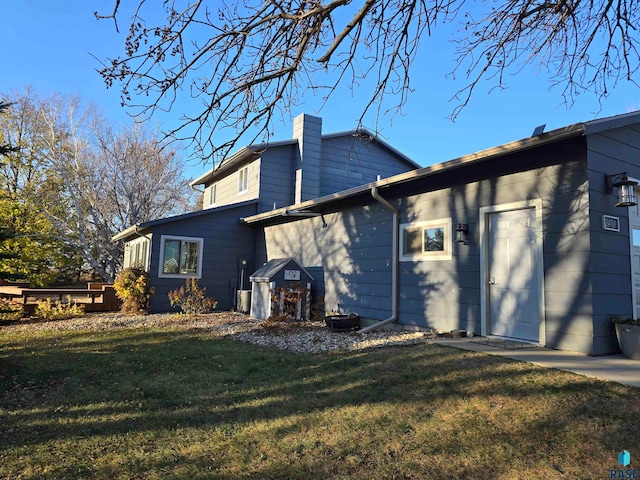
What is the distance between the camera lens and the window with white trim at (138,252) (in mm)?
12525

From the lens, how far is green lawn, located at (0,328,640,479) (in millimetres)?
2770

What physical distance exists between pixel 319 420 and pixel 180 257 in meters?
9.51

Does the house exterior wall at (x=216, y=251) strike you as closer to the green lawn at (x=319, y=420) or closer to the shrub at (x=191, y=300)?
the shrub at (x=191, y=300)

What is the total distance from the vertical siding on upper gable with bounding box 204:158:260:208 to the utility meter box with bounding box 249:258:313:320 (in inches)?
174

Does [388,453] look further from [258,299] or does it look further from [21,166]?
[21,166]

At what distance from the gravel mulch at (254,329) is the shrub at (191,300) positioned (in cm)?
36

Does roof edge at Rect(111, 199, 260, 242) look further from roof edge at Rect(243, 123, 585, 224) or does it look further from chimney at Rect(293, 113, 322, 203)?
Answer: roof edge at Rect(243, 123, 585, 224)

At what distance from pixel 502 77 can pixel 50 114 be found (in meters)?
19.7

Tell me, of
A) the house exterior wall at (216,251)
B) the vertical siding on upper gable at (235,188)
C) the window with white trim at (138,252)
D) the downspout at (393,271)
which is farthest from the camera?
the vertical siding on upper gable at (235,188)

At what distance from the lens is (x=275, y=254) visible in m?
12.3

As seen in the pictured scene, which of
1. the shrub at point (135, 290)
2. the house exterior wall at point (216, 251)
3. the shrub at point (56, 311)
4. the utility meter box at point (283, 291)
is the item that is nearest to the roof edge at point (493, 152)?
the utility meter box at point (283, 291)

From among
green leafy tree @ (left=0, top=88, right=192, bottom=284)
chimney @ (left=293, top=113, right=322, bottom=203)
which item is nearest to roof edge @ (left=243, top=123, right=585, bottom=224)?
chimney @ (left=293, top=113, right=322, bottom=203)

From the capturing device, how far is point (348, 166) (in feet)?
48.9

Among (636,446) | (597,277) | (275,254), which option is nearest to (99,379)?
(636,446)
